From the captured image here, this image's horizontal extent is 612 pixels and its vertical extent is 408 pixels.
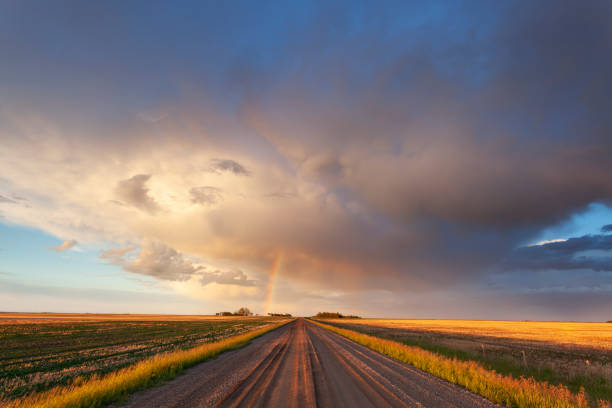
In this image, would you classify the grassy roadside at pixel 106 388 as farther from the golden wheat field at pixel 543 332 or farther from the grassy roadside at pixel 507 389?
the golden wheat field at pixel 543 332

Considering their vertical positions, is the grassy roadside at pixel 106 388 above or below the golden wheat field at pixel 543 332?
above

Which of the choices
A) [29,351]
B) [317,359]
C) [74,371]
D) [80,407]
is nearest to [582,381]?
[317,359]

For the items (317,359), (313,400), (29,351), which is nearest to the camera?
(313,400)

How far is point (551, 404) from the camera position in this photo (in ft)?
28.7

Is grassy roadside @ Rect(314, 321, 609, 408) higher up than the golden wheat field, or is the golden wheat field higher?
grassy roadside @ Rect(314, 321, 609, 408)

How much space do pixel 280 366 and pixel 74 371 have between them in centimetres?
1069

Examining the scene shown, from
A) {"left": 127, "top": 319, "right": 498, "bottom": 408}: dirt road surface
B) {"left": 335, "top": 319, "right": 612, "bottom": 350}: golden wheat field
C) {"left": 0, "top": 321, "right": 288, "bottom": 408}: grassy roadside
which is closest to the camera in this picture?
{"left": 0, "top": 321, "right": 288, "bottom": 408}: grassy roadside

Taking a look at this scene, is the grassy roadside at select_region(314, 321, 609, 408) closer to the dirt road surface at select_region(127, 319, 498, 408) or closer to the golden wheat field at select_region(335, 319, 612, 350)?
the dirt road surface at select_region(127, 319, 498, 408)

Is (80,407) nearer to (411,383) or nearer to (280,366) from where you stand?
(280,366)

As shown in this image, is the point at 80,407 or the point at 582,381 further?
the point at 582,381

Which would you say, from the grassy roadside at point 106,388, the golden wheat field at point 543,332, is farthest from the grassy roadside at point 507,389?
the golden wheat field at point 543,332

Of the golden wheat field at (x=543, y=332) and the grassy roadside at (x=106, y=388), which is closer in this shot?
the grassy roadside at (x=106, y=388)

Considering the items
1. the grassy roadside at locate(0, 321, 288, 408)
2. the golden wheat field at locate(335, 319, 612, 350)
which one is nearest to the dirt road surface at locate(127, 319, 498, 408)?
the grassy roadside at locate(0, 321, 288, 408)

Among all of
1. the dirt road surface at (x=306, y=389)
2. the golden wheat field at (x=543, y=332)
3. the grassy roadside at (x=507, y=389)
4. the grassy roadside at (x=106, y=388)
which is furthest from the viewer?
the golden wheat field at (x=543, y=332)
